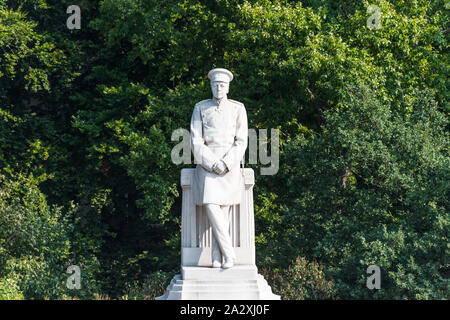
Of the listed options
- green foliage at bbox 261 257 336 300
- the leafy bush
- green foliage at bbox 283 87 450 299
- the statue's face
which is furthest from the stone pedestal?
the leafy bush

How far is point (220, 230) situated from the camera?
1006 cm

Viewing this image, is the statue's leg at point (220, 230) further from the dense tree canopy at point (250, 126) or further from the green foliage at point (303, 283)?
the green foliage at point (303, 283)

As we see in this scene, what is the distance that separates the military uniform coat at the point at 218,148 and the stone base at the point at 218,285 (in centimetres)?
97

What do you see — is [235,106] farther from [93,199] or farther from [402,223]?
[93,199]

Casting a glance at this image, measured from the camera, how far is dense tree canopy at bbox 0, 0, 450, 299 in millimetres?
13391

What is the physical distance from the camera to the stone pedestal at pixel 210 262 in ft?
32.0

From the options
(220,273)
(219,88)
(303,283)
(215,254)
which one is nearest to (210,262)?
(215,254)

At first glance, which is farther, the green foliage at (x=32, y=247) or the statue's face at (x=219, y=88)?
the green foliage at (x=32, y=247)

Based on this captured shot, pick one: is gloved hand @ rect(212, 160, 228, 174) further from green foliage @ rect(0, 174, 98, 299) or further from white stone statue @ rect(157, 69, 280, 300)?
green foliage @ rect(0, 174, 98, 299)

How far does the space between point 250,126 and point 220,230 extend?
6763 mm

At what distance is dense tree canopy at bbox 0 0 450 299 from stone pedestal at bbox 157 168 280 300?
295 centimetres

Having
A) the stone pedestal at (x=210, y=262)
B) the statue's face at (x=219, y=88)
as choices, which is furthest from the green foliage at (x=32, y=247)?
the statue's face at (x=219, y=88)

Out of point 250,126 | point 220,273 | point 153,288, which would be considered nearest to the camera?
point 220,273

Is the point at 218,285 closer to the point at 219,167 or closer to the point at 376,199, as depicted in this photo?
the point at 219,167
